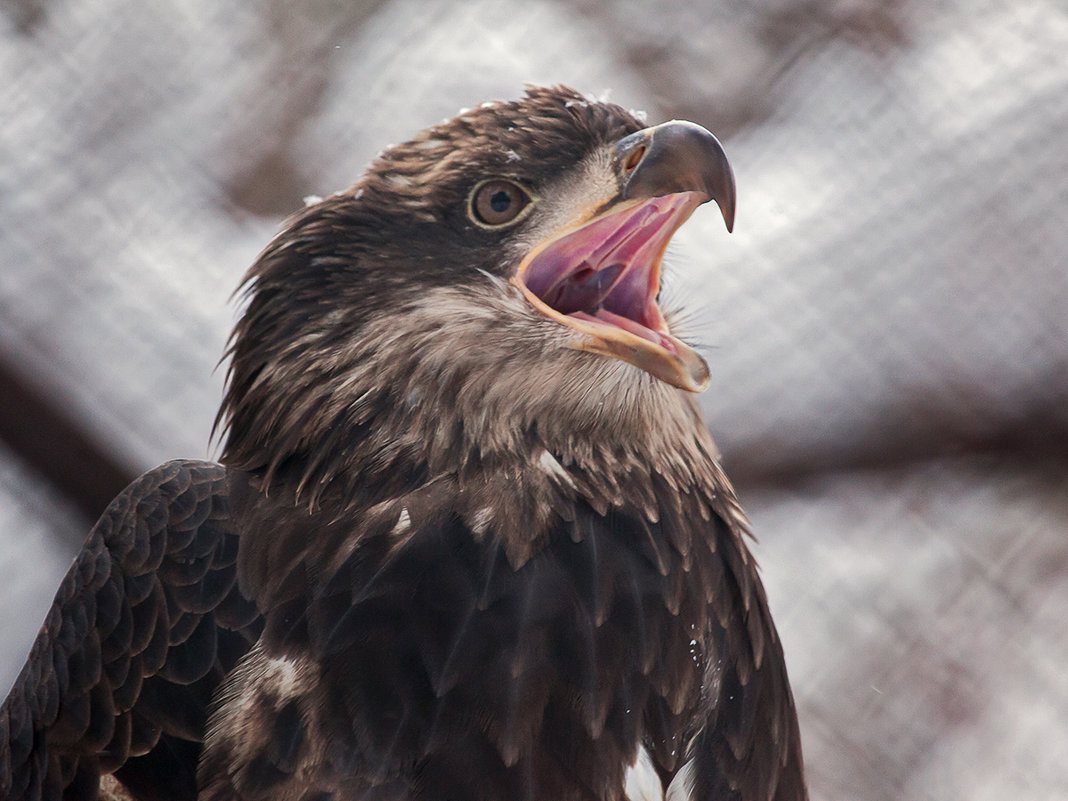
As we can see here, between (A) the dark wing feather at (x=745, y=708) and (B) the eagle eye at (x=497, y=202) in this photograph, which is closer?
(A) the dark wing feather at (x=745, y=708)

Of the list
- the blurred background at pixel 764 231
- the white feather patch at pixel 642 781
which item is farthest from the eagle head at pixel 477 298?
the blurred background at pixel 764 231

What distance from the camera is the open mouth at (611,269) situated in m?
1.74

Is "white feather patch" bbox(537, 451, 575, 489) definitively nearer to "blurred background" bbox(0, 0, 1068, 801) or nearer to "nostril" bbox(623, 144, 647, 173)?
"nostril" bbox(623, 144, 647, 173)

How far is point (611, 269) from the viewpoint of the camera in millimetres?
1847

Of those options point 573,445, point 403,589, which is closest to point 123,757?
point 403,589

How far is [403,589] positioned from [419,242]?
54 centimetres

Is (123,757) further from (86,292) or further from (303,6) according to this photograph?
(303,6)

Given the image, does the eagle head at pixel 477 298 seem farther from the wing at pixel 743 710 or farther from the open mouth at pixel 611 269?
the wing at pixel 743 710

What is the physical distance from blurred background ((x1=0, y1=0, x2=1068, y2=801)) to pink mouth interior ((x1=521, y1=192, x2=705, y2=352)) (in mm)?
715

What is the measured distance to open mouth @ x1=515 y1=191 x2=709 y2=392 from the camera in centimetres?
174

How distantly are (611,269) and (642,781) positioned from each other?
76 cm

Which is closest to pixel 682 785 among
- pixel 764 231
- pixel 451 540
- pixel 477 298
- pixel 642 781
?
pixel 642 781

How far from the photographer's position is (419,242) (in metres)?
1.78

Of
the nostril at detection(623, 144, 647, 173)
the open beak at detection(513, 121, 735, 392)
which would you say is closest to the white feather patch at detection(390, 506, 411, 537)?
the open beak at detection(513, 121, 735, 392)
